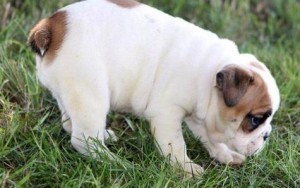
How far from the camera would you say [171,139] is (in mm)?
4352

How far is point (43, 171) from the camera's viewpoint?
413cm

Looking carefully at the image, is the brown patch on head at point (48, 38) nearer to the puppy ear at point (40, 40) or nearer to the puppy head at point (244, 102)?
the puppy ear at point (40, 40)

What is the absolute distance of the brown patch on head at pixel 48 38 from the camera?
168 inches

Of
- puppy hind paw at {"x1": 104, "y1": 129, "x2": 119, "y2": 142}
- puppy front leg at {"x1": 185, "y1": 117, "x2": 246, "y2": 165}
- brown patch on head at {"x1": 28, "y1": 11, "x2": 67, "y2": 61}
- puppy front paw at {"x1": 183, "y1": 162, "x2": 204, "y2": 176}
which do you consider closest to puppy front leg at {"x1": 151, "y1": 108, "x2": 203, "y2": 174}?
puppy front paw at {"x1": 183, "y1": 162, "x2": 204, "y2": 176}

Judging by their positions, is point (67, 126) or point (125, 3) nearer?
point (125, 3)

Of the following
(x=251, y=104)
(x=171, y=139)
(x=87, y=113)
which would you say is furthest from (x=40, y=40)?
(x=251, y=104)

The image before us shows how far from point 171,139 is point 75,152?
2.14 ft

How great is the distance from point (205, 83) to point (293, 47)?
117 inches

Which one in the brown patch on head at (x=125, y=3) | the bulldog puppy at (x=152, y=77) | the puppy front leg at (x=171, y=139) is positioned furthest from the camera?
the brown patch on head at (x=125, y=3)

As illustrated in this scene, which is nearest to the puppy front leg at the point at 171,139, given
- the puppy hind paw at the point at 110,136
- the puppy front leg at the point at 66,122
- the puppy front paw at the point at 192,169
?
the puppy front paw at the point at 192,169

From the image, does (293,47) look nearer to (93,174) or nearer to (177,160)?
(177,160)

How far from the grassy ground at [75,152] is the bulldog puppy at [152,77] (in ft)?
0.55

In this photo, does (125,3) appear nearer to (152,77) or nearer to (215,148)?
(152,77)

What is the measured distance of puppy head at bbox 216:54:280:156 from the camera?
406 cm
